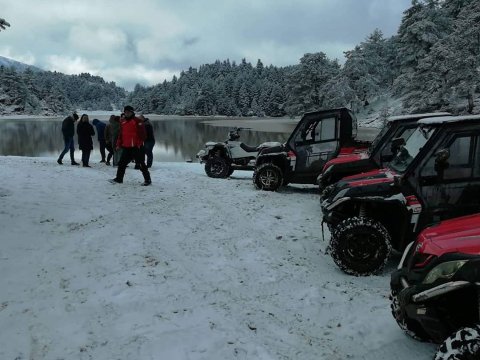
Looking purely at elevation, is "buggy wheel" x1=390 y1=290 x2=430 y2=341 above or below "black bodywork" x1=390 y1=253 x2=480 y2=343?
below

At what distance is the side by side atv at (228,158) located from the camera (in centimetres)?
1362

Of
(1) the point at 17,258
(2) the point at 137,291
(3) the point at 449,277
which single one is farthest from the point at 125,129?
(3) the point at 449,277

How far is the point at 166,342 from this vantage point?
145 inches

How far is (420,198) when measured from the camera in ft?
16.9

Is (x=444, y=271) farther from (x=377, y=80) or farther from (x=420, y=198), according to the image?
(x=377, y=80)

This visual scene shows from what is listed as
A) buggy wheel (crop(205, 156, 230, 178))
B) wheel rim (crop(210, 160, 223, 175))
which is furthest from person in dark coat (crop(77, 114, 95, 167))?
wheel rim (crop(210, 160, 223, 175))

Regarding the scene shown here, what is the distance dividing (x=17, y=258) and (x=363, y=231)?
14.8 ft

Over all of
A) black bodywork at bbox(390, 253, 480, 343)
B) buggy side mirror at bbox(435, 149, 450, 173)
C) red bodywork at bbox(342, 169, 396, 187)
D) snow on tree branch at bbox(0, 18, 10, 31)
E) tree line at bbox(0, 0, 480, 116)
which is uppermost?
tree line at bbox(0, 0, 480, 116)

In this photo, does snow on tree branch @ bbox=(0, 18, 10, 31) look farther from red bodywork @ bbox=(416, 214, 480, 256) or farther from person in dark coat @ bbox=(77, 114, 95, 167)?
red bodywork @ bbox=(416, 214, 480, 256)

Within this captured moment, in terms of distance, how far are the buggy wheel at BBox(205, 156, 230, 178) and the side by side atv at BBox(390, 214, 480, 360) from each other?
10.3 m

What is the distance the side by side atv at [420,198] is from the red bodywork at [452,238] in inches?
56.2

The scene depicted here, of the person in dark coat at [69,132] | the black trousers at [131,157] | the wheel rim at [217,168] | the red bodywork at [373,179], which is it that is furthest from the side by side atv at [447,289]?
the person in dark coat at [69,132]

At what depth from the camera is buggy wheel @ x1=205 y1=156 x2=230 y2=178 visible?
44.6ft

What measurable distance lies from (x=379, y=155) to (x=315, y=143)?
267cm
